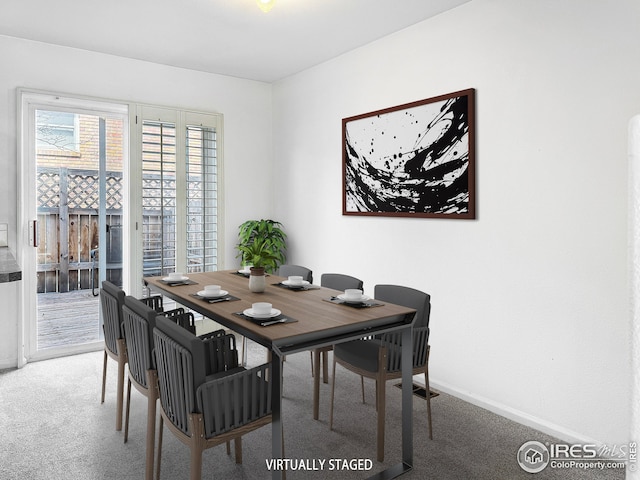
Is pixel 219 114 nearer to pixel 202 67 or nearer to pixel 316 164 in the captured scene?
pixel 202 67

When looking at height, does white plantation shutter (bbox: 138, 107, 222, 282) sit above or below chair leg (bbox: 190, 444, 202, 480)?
above

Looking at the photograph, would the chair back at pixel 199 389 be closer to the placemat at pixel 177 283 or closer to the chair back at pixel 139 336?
the chair back at pixel 139 336

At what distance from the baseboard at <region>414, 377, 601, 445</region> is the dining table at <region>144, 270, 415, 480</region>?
99cm

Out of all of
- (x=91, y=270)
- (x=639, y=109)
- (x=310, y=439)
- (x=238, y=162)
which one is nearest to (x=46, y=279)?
(x=91, y=270)

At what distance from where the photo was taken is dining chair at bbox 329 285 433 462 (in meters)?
2.52

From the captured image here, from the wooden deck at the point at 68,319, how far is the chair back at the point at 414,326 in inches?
126

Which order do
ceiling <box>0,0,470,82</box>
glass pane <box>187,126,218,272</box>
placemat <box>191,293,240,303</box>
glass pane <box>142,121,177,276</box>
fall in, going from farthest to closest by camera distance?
glass pane <box>187,126,218,272</box>
glass pane <box>142,121,177,276</box>
ceiling <box>0,0,470,82</box>
placemat <box>191,293,240,303</box>

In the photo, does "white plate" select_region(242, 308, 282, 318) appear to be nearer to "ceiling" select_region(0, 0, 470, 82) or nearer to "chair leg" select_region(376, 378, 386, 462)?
"chair leg" select_region(376, 378, 386, 462)

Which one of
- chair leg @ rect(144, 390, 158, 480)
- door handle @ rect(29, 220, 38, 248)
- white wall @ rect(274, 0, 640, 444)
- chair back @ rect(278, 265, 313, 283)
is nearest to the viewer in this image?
chair leg @ rect(144, 390, 158, 480)

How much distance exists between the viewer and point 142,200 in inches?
185

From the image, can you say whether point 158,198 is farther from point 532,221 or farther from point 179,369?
point 532,221

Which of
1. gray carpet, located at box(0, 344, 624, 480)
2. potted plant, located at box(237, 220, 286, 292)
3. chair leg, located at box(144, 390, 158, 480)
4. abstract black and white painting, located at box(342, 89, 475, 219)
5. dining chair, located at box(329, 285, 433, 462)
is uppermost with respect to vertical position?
abstract black and white painting, located at box(342, 89, 475, 219)

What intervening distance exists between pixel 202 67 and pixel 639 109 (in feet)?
13.1

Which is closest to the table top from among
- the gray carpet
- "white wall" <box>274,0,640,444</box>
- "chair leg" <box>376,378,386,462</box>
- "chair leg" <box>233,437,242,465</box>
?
"chair leg" <box>376,378,386,462</box>
